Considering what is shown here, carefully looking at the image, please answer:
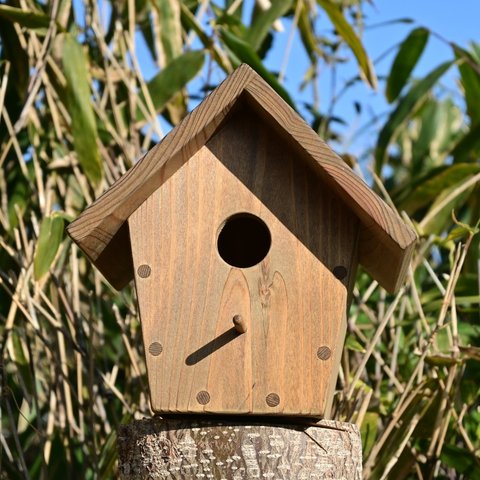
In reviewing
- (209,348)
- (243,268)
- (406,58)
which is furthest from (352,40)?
(209,348)

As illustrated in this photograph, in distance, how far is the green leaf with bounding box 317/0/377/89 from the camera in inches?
128

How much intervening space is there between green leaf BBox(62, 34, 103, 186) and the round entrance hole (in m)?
0.72

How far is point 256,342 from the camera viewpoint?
1993 mm

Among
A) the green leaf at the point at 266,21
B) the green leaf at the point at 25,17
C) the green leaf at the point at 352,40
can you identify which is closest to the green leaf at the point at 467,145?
the green leaf at the point at 352,40

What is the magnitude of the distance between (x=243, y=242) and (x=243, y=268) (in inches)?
12.4

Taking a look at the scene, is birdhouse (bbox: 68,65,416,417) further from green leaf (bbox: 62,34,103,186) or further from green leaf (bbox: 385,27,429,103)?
green leaf (bbox: 385,27,429,103)

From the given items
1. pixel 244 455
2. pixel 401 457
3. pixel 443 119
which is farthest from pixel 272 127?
pixel 443 119

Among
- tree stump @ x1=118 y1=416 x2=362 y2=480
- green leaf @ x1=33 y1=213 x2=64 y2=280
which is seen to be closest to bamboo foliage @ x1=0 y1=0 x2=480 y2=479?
green leaf @ x1=33 y1=213 x2=64 y2=280

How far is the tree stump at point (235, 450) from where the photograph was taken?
194 centimetres

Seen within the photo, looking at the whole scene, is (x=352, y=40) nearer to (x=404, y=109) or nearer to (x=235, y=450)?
(x=404, y=109)

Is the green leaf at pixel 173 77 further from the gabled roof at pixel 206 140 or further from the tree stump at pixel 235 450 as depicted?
the tree stump at pixel 235 450

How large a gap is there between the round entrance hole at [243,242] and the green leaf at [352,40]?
1.05 metres

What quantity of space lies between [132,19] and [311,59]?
3.01ft

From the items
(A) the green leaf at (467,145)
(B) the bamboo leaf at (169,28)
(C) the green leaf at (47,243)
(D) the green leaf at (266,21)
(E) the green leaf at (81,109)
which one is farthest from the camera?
(A) the green leaf at (467,145)
